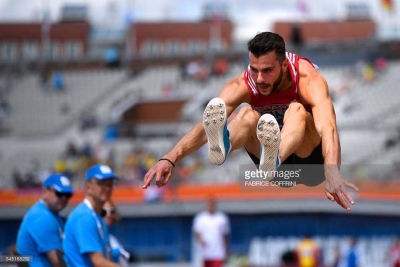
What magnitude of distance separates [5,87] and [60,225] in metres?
27.2

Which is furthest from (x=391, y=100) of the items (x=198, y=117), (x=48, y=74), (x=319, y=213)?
(x=48, y=74)

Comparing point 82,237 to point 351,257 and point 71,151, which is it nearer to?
point 351,257

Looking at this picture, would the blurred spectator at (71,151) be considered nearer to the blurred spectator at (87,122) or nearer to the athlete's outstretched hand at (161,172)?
the blurred spectator at (87,122)

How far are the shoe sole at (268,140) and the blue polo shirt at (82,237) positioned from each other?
6.24 ft

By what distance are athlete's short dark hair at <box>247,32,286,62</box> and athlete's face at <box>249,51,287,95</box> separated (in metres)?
0.03

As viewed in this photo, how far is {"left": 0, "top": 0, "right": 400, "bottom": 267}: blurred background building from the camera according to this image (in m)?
18.5

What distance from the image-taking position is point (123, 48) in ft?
141

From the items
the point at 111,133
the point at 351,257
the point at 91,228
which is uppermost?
the point at 91,228

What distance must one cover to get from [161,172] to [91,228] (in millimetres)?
1384

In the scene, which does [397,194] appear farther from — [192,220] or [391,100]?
[391,100]

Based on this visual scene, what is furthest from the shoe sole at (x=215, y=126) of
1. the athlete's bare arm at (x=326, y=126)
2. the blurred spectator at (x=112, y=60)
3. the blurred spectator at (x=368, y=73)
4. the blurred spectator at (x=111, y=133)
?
the blurred spectator at (x=112, y=60)

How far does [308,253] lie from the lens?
54.2ft
